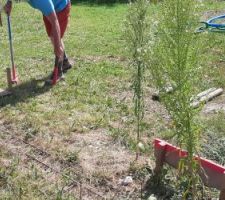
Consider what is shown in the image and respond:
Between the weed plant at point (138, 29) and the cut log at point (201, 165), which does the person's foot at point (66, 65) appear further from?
the cut log at point (201, 165)

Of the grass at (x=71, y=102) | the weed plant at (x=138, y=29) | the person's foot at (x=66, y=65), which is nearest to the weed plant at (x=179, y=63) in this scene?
the grass at (x=71, y=102)

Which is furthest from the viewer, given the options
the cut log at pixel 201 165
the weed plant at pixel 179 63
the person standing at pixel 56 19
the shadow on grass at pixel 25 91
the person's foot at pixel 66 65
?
the person's foot at pixel 66 65

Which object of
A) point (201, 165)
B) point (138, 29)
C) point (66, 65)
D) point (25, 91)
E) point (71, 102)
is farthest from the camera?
point (66, 65)

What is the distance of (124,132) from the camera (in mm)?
5223

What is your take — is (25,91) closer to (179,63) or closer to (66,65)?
(66,65)

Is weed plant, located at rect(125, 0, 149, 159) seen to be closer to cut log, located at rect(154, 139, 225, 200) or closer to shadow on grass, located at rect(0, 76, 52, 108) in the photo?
cut log, located at rect(154, 139, 225, 200)

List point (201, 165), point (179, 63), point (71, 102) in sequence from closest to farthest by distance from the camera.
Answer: point (179, 63), point (201, 165), point (71, 102)

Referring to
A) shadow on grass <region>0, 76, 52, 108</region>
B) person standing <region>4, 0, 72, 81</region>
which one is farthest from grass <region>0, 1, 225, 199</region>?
person standing <region>4, 0, 72, 81</region>

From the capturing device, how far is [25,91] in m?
6.61

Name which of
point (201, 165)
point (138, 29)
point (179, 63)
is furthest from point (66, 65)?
point (179, 63)

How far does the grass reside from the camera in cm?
457

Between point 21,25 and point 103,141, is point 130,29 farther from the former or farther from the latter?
point 21,25

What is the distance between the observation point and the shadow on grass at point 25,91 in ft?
20.6

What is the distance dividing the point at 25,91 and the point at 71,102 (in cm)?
80
